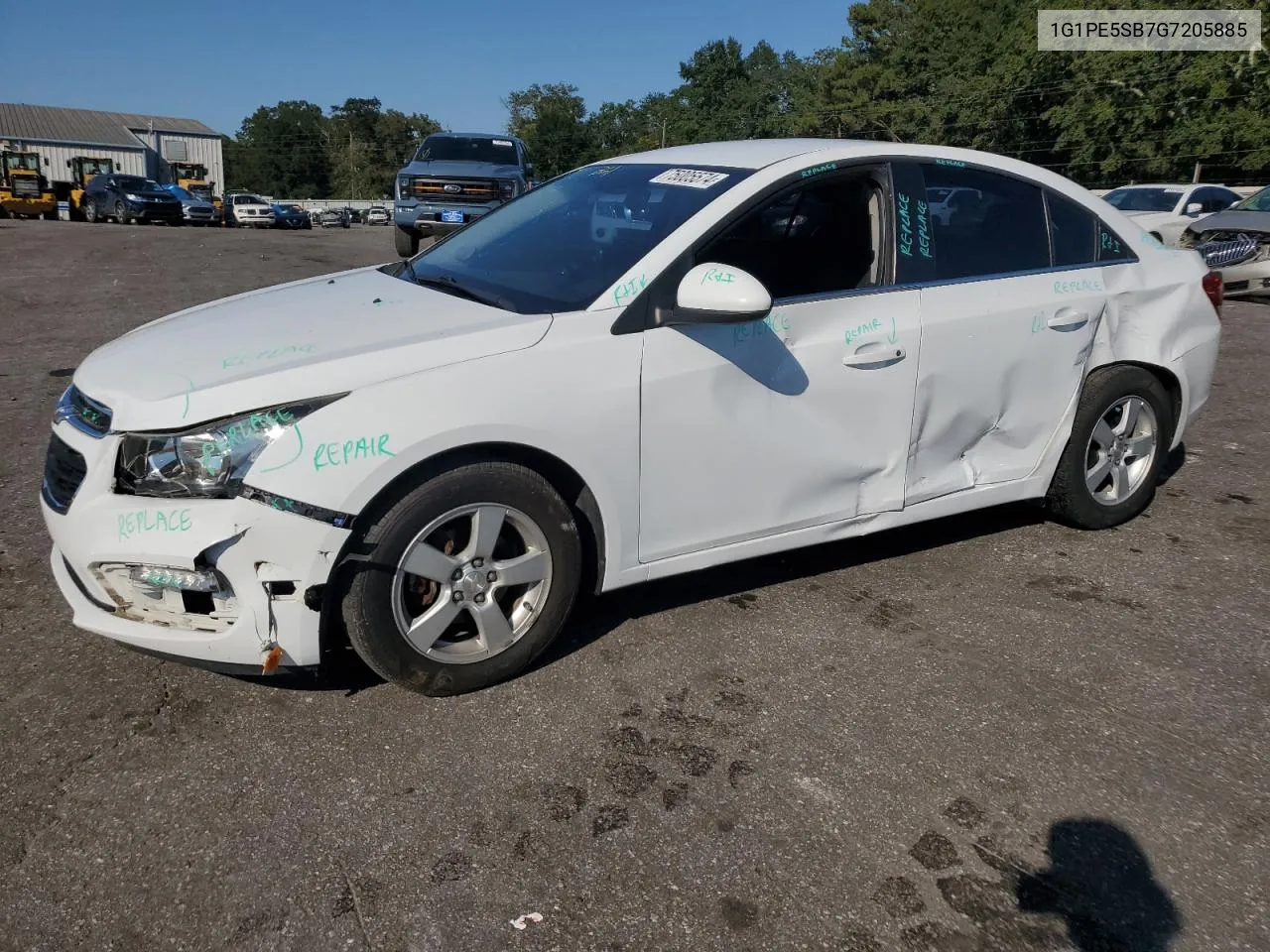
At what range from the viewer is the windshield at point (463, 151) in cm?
1628

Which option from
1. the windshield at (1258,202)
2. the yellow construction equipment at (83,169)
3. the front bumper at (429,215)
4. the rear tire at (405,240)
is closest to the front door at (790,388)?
the front bumper at (429,215)

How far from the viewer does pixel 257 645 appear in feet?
8.98

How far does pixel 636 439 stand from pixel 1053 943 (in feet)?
5.73

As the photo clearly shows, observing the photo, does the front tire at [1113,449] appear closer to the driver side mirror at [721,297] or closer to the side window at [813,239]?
the side window at [813,239]

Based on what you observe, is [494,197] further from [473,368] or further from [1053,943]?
[1053,943]

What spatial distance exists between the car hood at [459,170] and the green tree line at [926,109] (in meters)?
3.09

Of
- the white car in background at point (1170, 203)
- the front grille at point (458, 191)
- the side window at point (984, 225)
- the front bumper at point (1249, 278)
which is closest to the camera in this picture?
the side window at point (984, 225)

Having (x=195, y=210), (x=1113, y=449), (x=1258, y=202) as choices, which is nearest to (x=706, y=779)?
(x=1113, y=449)

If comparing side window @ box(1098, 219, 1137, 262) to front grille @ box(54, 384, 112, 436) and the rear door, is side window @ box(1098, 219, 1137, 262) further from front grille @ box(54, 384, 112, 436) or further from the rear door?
front grille @ box(54, 384, 112, 436)

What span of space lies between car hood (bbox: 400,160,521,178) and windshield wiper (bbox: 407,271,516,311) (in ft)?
40.5

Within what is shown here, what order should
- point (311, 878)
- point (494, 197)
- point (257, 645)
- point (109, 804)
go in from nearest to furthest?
1. point (311, 878)
2. point (109, 804)
3. point (257, 645)
4. point (494, 197)

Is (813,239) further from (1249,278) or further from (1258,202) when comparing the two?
(1258,202)

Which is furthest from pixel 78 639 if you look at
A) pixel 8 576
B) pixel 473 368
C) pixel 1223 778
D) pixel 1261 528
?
pixel 1261 528

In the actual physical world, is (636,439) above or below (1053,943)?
above
